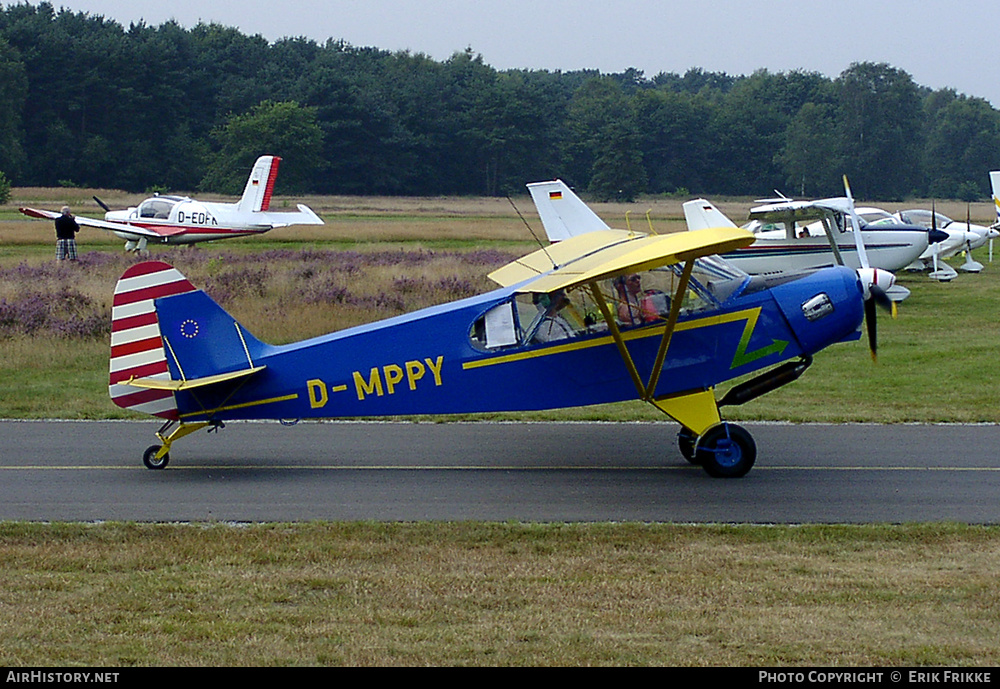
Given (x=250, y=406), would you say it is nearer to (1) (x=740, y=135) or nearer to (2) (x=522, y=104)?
(2) (x=522, y=104)

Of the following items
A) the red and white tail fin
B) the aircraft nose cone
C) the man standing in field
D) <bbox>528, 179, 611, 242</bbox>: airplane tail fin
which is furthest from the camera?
the red and white tail fin

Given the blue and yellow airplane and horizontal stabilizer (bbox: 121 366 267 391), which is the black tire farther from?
horizontal stabilizer (bbox: 121 366 267 391)

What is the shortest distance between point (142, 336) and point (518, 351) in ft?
11.2

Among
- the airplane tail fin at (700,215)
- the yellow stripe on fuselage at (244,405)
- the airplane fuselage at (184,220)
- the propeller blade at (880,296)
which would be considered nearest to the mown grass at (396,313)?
the propeller blade at (880,296)

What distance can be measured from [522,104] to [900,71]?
3459cm

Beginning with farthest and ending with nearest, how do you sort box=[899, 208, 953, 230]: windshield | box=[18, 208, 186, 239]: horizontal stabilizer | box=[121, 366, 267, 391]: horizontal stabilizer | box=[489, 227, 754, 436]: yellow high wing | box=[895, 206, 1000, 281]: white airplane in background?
box=[18, 208, 186, 239]: horizontal stabilizer
box=[899, 208, 953, 230]: windshield
box=[895, 206, 1000, 281]: white airplane in background
box=[121, 366, 267, 391]: horizontal stabilizer
box=[489, 227, 754, 436]: yellow high wing

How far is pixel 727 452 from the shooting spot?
33.7 feet

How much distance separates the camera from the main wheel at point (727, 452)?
10.2m

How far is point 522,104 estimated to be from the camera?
9225 centimetres

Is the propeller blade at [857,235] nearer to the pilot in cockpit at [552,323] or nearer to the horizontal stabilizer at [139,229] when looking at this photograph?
Result: the pilot in cockpit at [552,323]

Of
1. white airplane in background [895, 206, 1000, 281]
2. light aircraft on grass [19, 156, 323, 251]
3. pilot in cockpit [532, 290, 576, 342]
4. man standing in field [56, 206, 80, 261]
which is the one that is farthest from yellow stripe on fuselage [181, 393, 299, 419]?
light aircraft on grass [19, 156, 323, 251]

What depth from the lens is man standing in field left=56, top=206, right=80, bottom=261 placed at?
31.9 meters

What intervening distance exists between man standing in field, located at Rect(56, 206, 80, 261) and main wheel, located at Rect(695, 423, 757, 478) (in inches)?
1010
